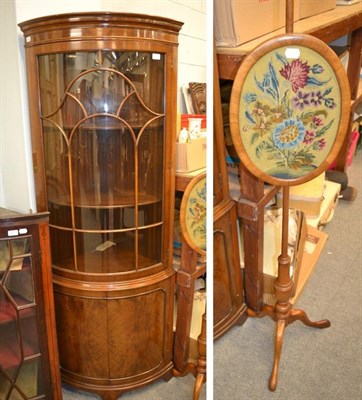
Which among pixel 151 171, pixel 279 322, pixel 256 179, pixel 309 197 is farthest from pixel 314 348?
pixel 151 171

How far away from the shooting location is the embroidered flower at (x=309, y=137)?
1.21 m

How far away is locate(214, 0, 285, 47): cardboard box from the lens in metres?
1.20

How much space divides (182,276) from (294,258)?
21.0 inches

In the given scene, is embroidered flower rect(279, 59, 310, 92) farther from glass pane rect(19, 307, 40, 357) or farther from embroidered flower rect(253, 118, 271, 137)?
glass pane rect(19, 307, 40, 357)

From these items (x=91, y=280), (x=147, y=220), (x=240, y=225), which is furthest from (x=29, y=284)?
(x=240, y=225)

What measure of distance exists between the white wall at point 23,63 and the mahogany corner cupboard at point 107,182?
2.1 inches

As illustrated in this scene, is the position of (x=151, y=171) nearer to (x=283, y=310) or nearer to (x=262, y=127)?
(x=262, y=127)

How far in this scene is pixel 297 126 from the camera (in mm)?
1213

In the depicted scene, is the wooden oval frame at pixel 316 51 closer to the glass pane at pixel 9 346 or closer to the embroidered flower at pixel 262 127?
the embroidered flower at pixel 262 127

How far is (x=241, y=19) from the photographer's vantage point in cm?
123

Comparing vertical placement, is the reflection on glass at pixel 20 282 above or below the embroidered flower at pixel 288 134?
below

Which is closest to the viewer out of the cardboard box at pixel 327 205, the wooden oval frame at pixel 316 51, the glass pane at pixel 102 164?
the wooden oval frame at pixel 316 51

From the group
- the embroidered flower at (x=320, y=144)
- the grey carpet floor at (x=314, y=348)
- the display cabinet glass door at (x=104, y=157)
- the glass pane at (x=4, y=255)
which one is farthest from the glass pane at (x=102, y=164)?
the grey carpet floor at (x=314, y=348)

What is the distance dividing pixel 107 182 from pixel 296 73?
2.20ft
